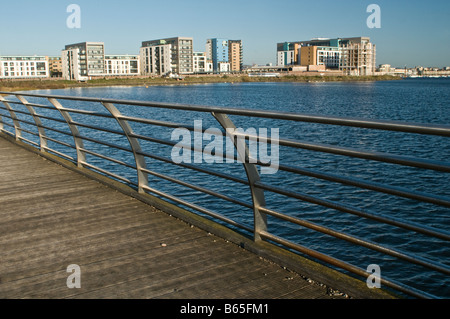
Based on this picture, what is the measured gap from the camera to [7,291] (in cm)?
342

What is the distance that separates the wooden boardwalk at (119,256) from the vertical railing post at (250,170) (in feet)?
0.85

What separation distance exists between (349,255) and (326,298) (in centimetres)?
645

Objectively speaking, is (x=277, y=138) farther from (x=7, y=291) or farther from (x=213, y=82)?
(x=213, y=82)

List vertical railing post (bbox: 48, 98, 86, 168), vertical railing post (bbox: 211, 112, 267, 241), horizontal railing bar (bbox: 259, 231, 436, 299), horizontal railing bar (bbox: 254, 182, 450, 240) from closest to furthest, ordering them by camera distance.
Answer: horizontal railing bar (bbox: 254, 182, 450, 240) < horizontal railing bar (bbox: 259, 231, 436, 299) < vertical railing post (bbox: 211, 112, 267, 241) < vertical railing post (bbox: 48, 98, 86, 168)

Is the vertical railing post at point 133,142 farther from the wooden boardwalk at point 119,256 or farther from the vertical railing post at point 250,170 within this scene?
the vertical railing post at point 250,170

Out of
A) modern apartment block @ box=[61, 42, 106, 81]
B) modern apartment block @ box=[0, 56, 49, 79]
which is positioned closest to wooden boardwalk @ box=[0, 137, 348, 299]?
modern apartment block @ box=[61, 42, 106, 81]

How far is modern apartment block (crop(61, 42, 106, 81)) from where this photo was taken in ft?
607

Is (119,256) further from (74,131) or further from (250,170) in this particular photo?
(74,131)

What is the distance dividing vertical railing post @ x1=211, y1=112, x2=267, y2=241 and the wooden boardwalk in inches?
10.3

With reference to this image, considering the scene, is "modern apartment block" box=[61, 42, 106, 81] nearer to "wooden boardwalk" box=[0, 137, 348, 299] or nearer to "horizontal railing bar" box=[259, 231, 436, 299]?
"wooden boardwalk" box=[0, 137, 348, 299]

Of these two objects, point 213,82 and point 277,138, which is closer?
point 277,138
